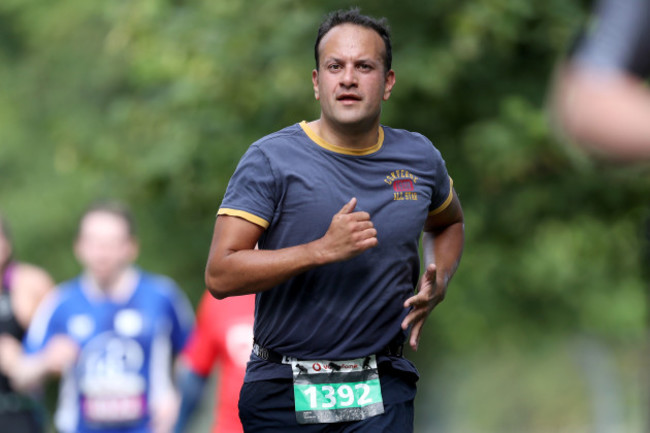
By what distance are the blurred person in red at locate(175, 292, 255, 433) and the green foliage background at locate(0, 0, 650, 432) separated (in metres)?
2.62

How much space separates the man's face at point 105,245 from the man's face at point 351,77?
163 inches

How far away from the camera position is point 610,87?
7.37 feet

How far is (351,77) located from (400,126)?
292 inches

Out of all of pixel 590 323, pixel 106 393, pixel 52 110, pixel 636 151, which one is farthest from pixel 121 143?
pixel 636 151

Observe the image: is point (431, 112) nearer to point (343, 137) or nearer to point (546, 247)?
point (546, 247)

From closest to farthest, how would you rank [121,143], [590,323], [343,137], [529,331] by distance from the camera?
1. [343,137]
2. [121,143]
3. [529,331]
4. [590,323]

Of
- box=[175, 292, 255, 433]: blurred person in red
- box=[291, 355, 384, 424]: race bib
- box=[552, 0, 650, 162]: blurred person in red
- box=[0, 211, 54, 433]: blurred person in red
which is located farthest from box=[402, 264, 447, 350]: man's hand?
box=[0, 211, 54, 433]: blurred person in red

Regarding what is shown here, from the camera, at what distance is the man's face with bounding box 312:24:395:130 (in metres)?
4.12

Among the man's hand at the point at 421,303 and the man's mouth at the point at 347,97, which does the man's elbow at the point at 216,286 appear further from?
the man's mouth at the point at 347,97

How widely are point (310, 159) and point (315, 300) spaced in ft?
1.52

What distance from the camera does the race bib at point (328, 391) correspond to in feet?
13.6

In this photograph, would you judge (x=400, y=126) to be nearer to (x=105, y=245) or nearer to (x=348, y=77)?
(x=105, y=245)

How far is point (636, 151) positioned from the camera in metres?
2.21

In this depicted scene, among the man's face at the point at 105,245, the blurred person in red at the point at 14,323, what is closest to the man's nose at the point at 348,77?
the man's face at the point at 105,245
